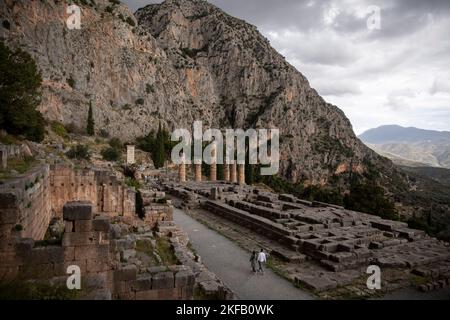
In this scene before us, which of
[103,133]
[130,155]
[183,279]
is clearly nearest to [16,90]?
[183,279]

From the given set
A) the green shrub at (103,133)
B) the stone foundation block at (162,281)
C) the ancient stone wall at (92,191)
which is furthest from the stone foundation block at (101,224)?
the green shrub at (103,133)

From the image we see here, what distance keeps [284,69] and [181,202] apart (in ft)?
295

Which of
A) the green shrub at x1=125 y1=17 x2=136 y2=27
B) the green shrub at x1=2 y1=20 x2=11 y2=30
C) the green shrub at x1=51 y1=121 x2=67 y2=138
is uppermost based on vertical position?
the green shrub at x1=125 y1=17 x2=136 y2=27

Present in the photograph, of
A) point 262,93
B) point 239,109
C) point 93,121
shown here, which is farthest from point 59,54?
point 262,93

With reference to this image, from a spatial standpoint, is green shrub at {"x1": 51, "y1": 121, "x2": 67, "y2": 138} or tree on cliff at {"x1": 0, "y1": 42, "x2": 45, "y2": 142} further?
green shrub at {"x1": 51, "y1": 121, "x2": 67, "y2": 138}

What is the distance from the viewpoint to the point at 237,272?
12695mm

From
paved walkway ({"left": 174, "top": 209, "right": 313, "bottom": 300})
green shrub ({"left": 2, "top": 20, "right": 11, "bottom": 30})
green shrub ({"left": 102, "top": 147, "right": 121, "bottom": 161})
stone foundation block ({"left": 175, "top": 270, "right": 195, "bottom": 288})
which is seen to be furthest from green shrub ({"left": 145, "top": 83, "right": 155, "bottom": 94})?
stone foundation block ({"left": 175, "top": 270, "right": 195, "bottom": 288})

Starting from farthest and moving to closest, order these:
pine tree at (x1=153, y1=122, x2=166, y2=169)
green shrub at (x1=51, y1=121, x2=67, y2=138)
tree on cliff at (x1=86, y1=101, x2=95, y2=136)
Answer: pine tree at (x1=153, y1=122, x2=166, y2=169), tree on cliff at (x1=86, y1=101, x2=95, y2=136), green shrub at (x1=51, y1=121, x2=67, y2=138)

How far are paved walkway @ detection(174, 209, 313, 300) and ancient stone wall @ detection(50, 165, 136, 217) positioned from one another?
416 centimetres

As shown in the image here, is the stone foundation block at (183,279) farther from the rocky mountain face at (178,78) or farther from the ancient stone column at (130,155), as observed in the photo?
the rocky mountain face at (178,78)

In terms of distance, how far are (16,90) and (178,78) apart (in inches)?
2946

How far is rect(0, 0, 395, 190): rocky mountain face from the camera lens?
65.4 m

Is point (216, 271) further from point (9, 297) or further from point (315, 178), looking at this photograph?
point (315, 178)

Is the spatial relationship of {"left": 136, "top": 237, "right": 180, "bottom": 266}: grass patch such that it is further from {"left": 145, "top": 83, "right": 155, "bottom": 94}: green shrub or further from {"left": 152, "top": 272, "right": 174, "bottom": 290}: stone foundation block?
{"left": 145, "top": 83, "right": 155, "bottom": 94}: green shrub
